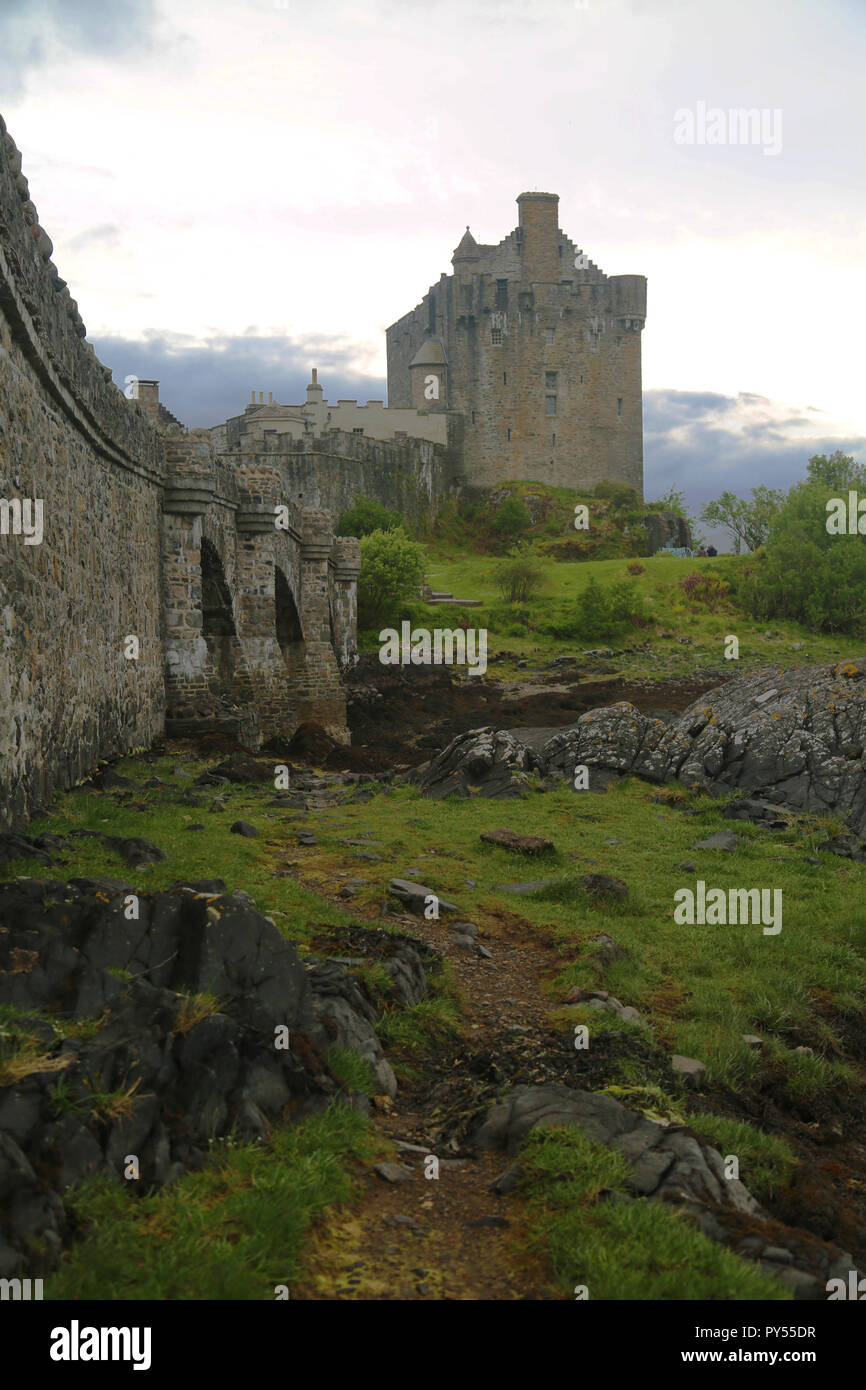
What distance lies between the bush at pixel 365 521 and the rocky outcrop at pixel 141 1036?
175 ft

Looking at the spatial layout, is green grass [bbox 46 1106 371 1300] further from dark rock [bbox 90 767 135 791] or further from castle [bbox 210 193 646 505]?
castle [bbox 210 193 646 505]

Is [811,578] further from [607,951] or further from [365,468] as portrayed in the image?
[607,951]

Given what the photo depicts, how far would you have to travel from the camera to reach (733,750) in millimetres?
17047

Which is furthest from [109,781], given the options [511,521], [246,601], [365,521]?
[511,521]

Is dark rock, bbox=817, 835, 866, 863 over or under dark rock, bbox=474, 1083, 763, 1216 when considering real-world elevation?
over

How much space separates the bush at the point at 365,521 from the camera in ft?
196

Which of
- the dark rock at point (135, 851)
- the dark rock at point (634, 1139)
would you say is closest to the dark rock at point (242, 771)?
the dark rock at point (135, 851)

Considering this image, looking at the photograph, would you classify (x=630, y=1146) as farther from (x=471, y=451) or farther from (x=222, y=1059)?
(x=471, y=451)

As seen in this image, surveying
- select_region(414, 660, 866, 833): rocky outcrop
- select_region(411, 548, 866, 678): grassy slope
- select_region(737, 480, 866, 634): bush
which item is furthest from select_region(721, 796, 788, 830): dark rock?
select_region(737, 480, 866, 634): bush

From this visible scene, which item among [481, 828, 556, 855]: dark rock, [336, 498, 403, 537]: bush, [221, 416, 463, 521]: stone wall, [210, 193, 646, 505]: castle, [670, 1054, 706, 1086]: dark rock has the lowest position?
[670, 1054, 706, 1086]: dark rock

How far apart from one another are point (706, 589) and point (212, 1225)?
49643 mm

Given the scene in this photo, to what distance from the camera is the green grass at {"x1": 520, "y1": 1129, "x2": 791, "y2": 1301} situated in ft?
14.6

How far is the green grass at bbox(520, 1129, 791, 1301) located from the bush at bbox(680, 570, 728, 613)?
46.3m
